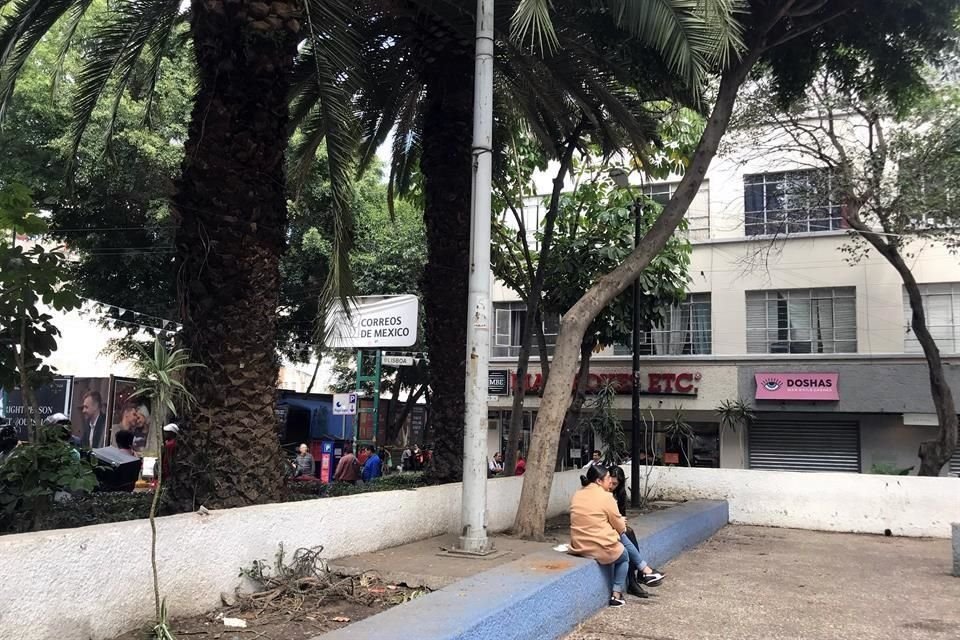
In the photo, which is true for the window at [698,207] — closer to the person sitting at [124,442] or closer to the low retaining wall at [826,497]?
the low retaining wall at [826,497]

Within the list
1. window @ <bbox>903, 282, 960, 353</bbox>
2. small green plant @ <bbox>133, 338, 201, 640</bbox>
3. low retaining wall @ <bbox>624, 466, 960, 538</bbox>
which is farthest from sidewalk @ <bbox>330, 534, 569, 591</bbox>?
window @ <bbox>903, 282, 960, 353</bbox>

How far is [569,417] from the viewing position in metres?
17.4

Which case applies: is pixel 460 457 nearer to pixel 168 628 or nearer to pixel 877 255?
pixel 168 628

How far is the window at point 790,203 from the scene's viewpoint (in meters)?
18.5

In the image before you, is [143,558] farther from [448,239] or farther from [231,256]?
[448,239]

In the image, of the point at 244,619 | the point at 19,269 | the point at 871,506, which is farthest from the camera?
the point at 871,506

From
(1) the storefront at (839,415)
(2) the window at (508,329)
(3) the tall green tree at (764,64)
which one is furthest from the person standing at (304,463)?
(1) the storefront at (839,415)

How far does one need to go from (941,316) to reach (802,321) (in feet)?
11.4

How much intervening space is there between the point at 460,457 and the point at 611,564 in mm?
3138

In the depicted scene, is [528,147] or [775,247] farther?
[775,247]

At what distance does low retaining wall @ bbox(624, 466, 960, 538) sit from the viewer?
46.5 ft

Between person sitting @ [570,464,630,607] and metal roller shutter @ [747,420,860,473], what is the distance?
1716cm

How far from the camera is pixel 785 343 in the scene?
23.1 metres

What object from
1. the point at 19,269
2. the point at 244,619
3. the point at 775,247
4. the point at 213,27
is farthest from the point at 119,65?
the point at 775,247
